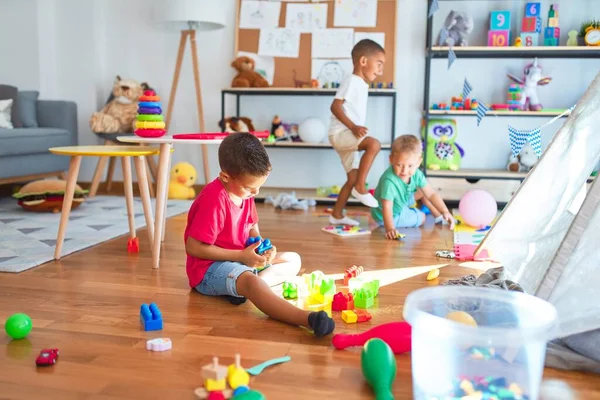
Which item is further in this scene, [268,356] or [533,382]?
[268,356]

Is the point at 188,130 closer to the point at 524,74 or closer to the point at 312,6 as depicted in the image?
the point at 312,6

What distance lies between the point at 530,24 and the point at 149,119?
255cm

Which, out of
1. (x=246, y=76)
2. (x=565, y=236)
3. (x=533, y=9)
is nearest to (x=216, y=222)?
(x=565, y=236)

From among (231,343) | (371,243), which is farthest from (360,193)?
(231,343)

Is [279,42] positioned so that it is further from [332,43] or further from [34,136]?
[34,136]

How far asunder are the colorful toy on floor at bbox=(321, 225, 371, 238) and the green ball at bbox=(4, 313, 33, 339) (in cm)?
168

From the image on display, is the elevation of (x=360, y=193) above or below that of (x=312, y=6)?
below

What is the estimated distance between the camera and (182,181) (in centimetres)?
411

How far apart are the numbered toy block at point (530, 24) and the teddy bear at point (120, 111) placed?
8.31 feet

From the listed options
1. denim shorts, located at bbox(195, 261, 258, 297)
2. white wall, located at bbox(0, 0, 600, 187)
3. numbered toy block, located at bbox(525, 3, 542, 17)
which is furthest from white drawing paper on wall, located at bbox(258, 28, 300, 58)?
denim shorts, located at bbox(195, 261, 258, 297)

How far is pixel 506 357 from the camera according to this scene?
3.40 feet

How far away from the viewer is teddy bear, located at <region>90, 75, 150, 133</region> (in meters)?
4.04

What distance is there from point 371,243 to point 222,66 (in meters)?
2.16

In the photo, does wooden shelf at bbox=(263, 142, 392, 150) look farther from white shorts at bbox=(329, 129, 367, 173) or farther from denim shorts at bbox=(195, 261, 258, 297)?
denim shorts at bbox=(195, 261, 258, 297)
